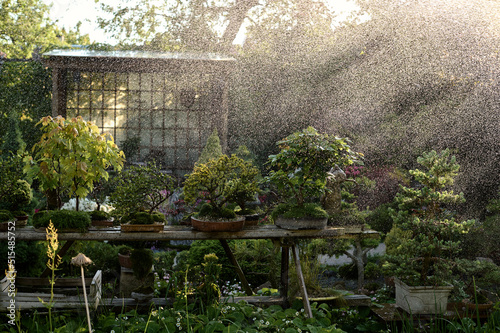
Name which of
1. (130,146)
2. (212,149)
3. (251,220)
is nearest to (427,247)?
(251,220)

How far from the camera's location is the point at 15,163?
11.0 feet

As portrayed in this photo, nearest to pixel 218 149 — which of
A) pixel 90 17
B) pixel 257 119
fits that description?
pixel 257 119

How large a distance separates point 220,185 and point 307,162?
2.03 ft

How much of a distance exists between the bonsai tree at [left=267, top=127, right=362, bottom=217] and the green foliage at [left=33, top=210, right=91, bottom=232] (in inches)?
49.4

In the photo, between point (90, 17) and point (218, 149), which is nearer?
point (218, 149)

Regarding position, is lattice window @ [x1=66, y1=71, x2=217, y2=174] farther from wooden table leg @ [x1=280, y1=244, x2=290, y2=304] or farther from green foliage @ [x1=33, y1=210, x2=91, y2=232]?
green foliage @ [x1=33, y1=210, x2=91, y2=232]

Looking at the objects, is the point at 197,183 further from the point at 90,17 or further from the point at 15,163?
the point at 90,17

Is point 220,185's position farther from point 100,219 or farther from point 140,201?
point 100,219

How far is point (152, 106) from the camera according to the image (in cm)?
778

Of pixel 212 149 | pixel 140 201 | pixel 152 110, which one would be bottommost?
pixel 140 201

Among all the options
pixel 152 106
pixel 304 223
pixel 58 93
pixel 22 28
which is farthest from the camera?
pixel 22 28

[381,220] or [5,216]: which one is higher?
[5,216]

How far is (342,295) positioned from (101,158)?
6.46 feet

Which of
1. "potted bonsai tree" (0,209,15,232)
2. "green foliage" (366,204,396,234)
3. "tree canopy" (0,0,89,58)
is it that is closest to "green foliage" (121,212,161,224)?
"potted bonsai tree" (0,209,15,232)
